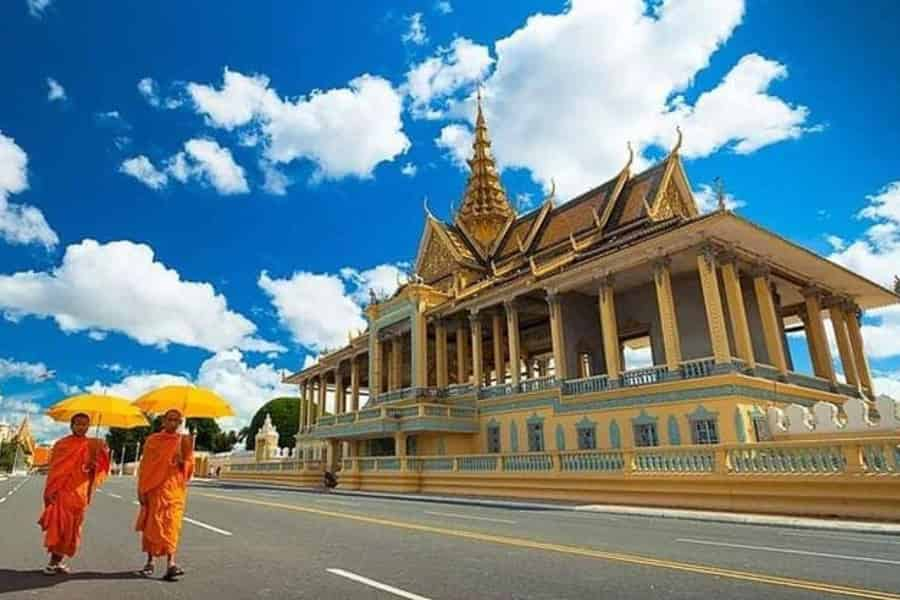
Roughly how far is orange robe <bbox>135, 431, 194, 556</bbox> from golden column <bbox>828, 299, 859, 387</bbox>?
85.6 ft

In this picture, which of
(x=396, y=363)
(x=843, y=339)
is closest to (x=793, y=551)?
(x=843, y=339)

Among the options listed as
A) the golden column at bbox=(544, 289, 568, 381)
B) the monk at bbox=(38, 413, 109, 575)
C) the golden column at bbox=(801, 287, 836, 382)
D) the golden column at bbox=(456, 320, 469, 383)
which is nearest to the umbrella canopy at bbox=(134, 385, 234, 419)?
the monk at bbox=(38, 413, 109, 575)

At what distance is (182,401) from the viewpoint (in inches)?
361

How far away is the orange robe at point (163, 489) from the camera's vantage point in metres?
5.82

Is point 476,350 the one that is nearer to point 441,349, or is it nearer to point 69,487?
point 441,349

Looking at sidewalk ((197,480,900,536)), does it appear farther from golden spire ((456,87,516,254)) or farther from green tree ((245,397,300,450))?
green tree ((245,397,300,450))

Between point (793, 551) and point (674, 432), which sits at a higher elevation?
point (674, 432)

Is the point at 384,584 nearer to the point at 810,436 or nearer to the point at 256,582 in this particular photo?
the point at 256,582

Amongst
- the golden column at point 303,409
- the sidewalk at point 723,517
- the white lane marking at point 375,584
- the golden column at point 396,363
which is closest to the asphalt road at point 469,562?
the white lane marking at point 375,584

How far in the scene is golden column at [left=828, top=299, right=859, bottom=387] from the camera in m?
24.7

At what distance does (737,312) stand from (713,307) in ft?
4.57

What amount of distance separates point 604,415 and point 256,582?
1709 cm

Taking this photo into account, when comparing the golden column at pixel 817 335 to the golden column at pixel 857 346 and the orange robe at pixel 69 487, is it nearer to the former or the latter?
the golden column at pixel 857 346

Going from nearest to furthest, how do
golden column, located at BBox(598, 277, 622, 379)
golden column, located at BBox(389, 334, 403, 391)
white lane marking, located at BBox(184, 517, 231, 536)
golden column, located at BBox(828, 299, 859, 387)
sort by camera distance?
white lane marking, located at BBox(184, 517, 231, 536) < golden column, located at BBox(598, 277, 622, 379) < golden column, located at BBox(828, 299, 859, 387) < golden column, located at BBox(389, 334, 403, 391)
